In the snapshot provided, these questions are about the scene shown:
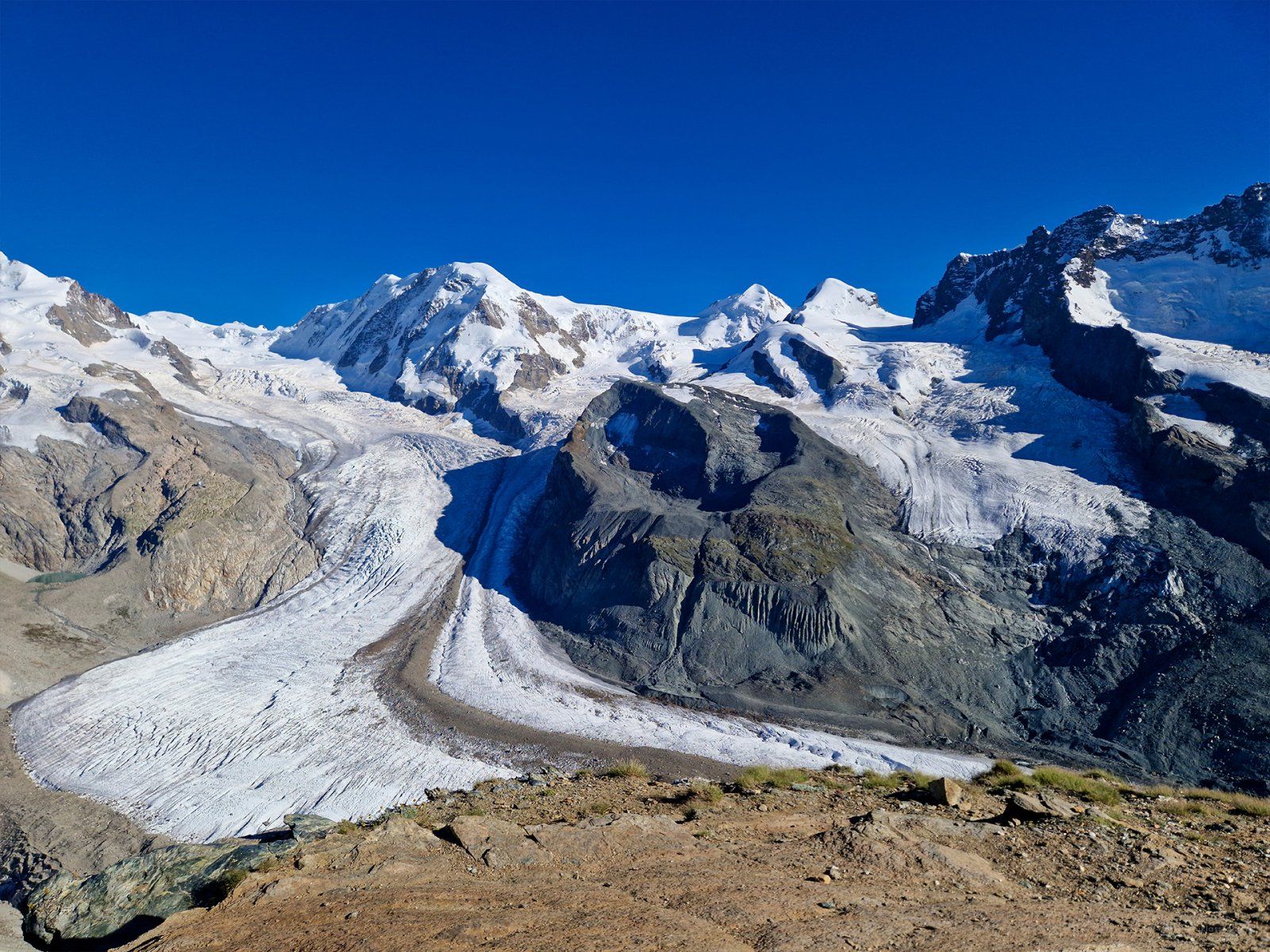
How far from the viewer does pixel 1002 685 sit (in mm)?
34969

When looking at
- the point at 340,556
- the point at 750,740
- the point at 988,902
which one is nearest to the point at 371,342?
the point at 340,556

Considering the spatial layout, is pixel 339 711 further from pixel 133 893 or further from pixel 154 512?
pixel 154 512

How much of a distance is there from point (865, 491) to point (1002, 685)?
1934 cm

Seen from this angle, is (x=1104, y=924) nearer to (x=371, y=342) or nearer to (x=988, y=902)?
(x=988, y=902)

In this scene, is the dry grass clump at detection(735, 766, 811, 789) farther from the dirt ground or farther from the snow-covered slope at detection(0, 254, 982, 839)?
the snow-covered slope at detection(0, 254, 982, 839)

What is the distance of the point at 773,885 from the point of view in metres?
7.96

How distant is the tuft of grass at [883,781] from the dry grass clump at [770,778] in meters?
1.26

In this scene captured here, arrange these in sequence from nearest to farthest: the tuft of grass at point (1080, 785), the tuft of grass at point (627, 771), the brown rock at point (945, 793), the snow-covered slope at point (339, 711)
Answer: the brown rock at point (945, 793) < the tuft of grass at point (1080, 785) < the tuft of grass at point (627, 771) < the snow-covered slope at point (339, 711)

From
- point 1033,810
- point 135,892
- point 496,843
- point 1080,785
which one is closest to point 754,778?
point 1033,810

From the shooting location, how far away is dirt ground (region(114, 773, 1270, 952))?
673 cm

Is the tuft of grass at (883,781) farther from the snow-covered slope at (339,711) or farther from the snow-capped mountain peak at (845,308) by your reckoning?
the snow-capped mountain peak at (845,308)

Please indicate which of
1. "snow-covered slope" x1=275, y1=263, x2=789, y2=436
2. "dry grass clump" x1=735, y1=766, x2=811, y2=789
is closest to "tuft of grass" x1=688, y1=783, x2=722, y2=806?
"dry grass clump" x1=735, y1=766, x2=811, y2=789

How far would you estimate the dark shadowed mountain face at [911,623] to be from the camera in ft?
103

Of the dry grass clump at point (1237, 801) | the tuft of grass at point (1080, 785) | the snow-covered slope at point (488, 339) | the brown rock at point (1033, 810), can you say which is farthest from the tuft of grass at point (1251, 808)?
the snow-covered slope at point (488, 339)
